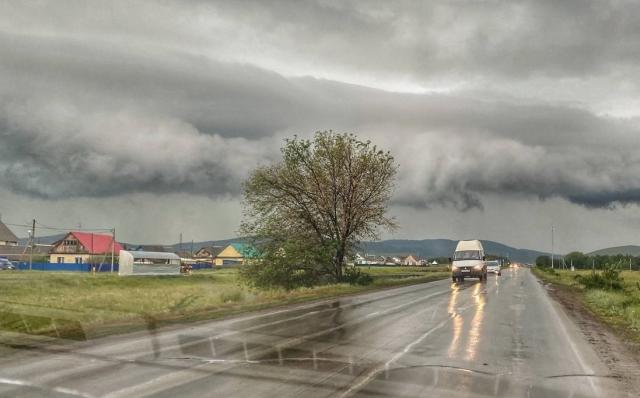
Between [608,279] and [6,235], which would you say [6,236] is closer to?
[6,235]

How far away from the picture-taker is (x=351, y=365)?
9.25 meters

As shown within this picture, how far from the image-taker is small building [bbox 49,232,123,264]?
325ft

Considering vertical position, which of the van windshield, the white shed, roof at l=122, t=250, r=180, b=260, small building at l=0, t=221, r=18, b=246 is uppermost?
small building at l=0, t=221, r=18, b=246

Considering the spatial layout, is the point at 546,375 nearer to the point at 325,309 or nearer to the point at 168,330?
the point at 168,330

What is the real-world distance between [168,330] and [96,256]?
87780 mm

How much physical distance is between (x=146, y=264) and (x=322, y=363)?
60749 millimetres

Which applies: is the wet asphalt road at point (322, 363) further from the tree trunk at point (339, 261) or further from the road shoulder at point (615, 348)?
the tree trunk at point (339, 261)

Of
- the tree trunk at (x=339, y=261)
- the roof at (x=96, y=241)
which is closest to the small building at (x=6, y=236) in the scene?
the roof at (x=96, y=241)

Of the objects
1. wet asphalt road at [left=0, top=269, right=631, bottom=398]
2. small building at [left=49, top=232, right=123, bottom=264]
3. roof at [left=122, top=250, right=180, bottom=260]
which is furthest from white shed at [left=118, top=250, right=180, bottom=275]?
wet asphalt road at [left=0, top=269, right=631, bottom=398]

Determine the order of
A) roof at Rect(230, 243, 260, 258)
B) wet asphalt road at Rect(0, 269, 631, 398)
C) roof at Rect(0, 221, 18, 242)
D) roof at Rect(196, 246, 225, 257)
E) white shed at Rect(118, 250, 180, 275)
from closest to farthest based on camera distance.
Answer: wet asphalt road at Rect(0, 269, 631, 398) < roof at Rect(230, 243, 260, 258) < white shed at Rect(118, 250, 180, 275) < roof at Rect(0, 221, 18, 242) < roof at Rect(196, 246, 225, 257)

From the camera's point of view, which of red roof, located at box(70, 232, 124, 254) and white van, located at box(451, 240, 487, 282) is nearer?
white van, located at box(451, 240, 487, 282)

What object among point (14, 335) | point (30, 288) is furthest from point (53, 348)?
point (30, 288)

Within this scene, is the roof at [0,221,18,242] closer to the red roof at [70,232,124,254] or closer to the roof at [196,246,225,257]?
the red roof at [70,232,124,254]

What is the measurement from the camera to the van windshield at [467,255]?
1716 inches
